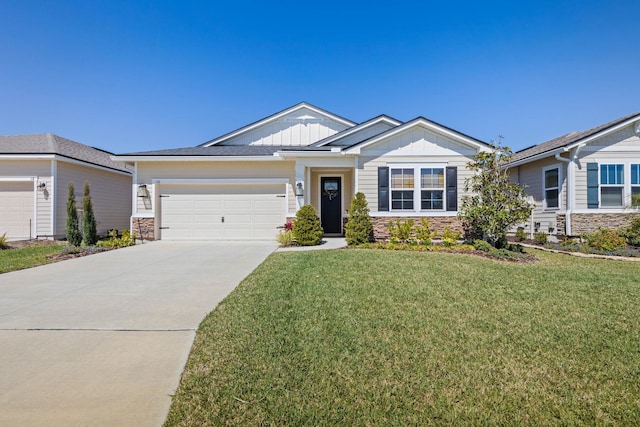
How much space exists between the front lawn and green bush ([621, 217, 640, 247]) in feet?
53.9

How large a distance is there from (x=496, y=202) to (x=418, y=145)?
3355mm

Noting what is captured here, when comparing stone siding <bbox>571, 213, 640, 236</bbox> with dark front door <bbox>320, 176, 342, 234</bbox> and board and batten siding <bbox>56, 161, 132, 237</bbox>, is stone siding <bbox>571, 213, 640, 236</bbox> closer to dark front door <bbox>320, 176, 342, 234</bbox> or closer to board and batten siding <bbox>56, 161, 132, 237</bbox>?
dark front door <bbox>320, 176, 342, 234</bbox>

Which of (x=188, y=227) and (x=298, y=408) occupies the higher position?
(x=188, y=227)

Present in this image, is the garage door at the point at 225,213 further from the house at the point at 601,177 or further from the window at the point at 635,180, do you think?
the window at the point at 635,180

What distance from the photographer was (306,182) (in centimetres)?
1170

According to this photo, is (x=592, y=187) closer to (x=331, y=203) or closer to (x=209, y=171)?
(x=331, y=203)

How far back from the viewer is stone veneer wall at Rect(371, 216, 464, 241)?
434 inches

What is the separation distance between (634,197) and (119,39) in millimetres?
17946

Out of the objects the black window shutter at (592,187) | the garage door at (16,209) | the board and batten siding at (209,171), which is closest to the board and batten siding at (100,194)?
the garage door at (16,209)

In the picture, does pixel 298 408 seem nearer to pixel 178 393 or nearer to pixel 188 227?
pixel 178 393

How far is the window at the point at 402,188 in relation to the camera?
1118 centimetres

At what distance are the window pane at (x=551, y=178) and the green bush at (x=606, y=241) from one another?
96.6 inches

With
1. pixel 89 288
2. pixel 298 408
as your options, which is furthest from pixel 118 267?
pixel 298 408

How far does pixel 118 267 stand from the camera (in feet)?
23.7
